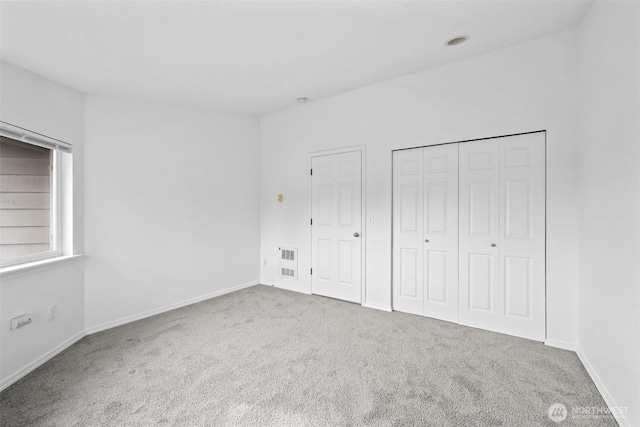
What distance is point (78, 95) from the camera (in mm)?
3133

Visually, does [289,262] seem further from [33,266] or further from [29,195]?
[29,195]

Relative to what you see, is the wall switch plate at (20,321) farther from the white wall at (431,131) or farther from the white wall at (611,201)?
the white wall at (611,201)

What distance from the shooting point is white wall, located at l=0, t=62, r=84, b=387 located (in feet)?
7.55

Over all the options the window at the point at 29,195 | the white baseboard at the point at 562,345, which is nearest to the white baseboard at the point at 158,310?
the window at the point at 29,195

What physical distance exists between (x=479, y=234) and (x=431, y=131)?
1.19 m

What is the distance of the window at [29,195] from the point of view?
2.44 meters

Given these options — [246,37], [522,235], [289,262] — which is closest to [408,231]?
[522,235]

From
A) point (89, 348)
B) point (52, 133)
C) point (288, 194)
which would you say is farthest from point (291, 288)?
point (52, 133)

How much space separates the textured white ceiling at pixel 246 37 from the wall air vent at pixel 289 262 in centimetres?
237

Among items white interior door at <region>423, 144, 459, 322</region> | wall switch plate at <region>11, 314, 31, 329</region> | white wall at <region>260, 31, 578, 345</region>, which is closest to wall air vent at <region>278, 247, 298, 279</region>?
white wall at <region>260, 31, 578, 345</region>

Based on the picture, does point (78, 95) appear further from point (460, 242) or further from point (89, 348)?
point (460, 242)

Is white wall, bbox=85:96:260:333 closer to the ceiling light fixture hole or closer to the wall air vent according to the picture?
the wall air vent

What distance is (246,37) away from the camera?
97.3 inches

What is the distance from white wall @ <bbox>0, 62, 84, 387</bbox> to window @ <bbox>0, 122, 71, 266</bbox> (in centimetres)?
12
